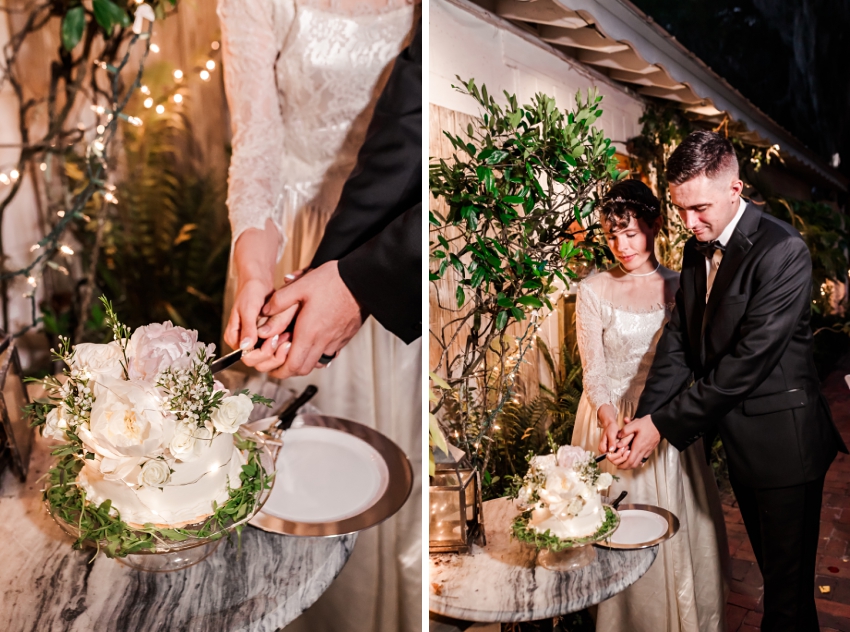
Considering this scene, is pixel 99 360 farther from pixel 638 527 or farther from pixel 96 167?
pixel 638 527

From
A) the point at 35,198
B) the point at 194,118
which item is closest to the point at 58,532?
the point at 35,198

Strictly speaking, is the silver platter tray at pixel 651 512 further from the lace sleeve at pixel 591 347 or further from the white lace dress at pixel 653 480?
the lace sleeve at pixel 591 347

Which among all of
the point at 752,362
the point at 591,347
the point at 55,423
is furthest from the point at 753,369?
the point at 55,423

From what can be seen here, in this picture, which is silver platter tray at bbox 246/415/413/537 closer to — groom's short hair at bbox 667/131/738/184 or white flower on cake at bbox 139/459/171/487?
white flower on cake at bbox 139/459/171/487

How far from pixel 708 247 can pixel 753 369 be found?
0.19 meters

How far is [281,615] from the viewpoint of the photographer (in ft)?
2.31

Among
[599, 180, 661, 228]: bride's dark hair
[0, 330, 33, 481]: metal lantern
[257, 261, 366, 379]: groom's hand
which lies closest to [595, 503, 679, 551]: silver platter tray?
[599, 180, 661, 228]: bride's dark hair

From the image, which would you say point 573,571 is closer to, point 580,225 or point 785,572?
point 785,572

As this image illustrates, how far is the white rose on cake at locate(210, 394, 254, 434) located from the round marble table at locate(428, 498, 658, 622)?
51 cm

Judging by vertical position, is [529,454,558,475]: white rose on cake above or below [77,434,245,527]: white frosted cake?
below

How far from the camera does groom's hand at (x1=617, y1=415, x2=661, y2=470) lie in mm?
854

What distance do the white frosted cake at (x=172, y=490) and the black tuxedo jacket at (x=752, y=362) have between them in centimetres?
65

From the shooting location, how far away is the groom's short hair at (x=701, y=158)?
0.78 meters

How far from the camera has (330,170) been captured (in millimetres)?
1073
